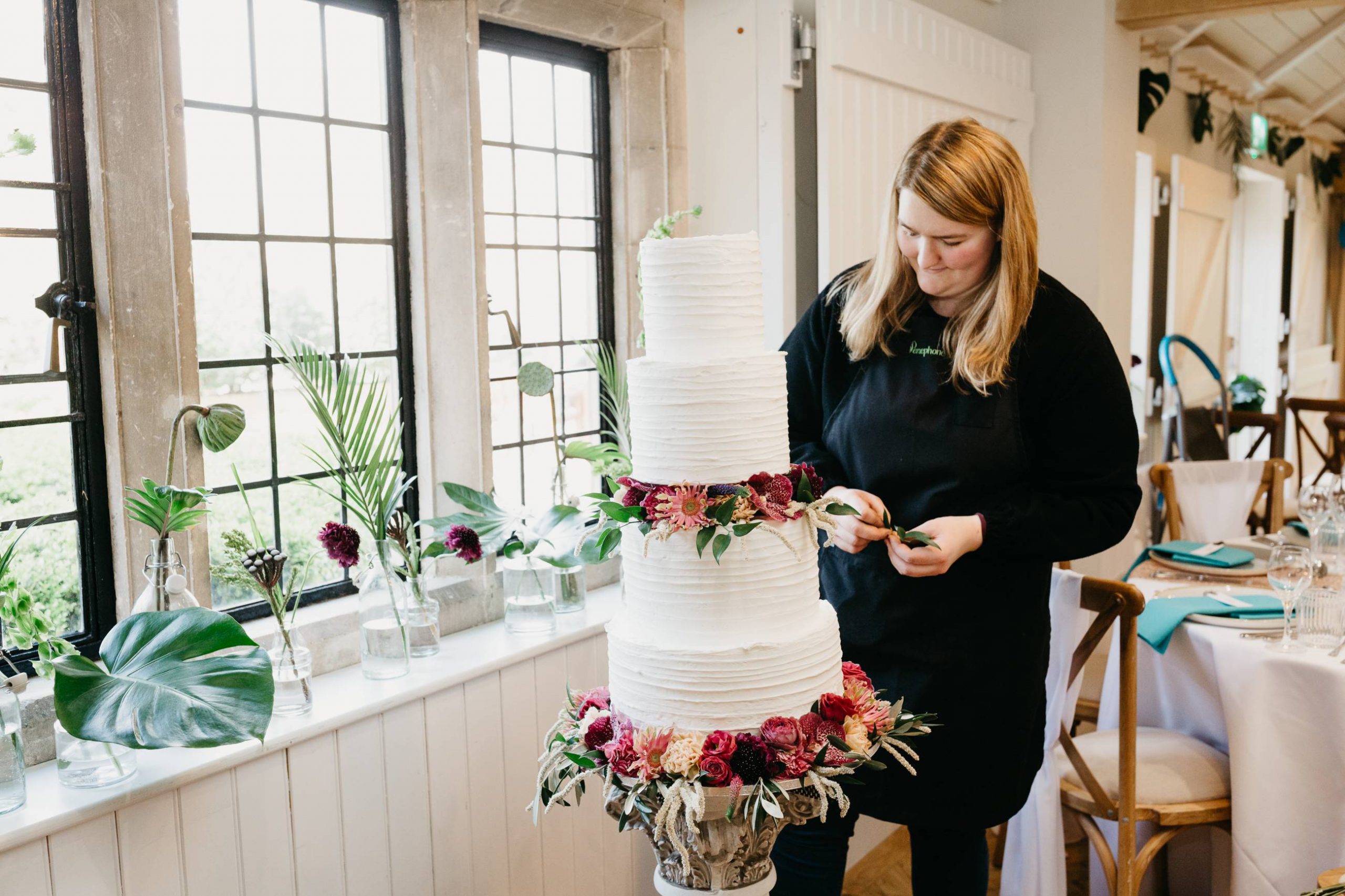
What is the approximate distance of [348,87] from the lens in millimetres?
2104

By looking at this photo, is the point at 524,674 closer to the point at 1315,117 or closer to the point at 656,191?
the point at 656,191

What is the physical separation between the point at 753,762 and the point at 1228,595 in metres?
1.75

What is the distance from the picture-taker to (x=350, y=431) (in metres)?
1.97

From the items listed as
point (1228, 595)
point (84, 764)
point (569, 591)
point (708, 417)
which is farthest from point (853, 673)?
point (1228, 595)

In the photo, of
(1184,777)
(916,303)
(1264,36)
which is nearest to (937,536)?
(916,303)

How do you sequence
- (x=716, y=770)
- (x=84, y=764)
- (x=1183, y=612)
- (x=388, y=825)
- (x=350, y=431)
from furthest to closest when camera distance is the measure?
(x=1183, y=612)
(x=350, y=431)
(x=388, y=825)
(x=84, y=764)
(x=716, y=770)

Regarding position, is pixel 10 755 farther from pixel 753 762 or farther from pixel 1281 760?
pixel 1281 760

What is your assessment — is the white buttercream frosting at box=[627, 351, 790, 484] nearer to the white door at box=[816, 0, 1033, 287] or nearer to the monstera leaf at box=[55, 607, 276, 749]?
the monstera leaf at box=[55, 607, 276, 749]

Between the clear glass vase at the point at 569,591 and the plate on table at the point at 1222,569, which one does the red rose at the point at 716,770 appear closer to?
the clear glass vase at the point at 569,591

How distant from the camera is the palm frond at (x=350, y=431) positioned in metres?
1.89

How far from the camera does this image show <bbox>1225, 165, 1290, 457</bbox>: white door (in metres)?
6.98

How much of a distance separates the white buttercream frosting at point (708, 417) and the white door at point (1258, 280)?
253 inches

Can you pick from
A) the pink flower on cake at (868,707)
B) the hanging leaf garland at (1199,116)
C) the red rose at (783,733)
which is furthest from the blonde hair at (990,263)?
the hanging leaf garland at (1199,116)

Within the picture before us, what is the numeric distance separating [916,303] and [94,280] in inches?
49.2
